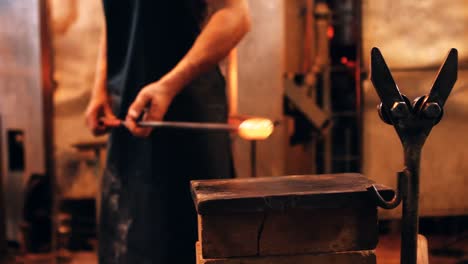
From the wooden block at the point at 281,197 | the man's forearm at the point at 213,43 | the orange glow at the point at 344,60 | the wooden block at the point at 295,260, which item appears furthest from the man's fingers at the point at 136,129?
the orange glow at the point at 344,60

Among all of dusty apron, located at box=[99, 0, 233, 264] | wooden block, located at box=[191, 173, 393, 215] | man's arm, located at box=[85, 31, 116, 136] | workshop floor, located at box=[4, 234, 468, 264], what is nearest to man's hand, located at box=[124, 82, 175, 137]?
dusty apron, located at box=[99, 0, 233, 264]

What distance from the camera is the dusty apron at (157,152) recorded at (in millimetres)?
3025

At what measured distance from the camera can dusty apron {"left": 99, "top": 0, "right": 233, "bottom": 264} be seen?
303 cm

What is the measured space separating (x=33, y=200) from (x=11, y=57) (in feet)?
5.08

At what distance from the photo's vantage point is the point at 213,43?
9.93 feet

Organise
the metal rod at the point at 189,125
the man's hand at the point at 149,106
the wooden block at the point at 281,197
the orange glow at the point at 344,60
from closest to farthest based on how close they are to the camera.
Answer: the wooden block at the point at 281,197, the metal rod at the point at 189,125, the man's hand at the point at 149,106, the orange glow at the point at 344,60

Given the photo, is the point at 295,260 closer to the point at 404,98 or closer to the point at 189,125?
the point at 404,98

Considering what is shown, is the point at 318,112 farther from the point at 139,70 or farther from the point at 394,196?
the point at 394,196

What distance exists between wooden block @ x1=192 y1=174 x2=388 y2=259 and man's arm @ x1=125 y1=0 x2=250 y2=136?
122cm

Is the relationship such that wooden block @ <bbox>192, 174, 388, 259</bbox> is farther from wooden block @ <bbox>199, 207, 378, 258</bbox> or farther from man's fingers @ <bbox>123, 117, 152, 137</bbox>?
man's fingers @ <bbox>123, 117, 152, 137</bbox>

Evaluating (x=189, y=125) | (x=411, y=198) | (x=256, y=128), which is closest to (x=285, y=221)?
(x=411, y=198)

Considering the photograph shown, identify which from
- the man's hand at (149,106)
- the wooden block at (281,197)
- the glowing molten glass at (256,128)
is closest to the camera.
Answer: the wooden block at (281,197)

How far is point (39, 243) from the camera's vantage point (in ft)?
20.8

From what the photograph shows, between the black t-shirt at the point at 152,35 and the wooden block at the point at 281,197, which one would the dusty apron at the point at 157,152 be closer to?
the black t-shirt at the point at 152,35
